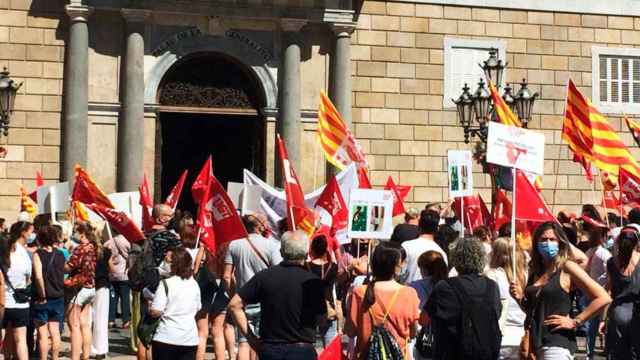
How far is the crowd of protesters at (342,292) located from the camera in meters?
7.69

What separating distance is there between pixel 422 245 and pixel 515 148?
4.27 feet

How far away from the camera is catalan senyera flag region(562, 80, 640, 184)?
1472 centimetres

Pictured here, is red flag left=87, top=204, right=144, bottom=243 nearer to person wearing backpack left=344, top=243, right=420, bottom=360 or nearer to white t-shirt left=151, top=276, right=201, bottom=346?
white t-shirt left=151, top=276, right=201, bottom=346

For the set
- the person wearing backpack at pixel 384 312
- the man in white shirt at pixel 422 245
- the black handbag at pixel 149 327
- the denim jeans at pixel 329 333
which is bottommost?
the denim jeans at pixel 329 333

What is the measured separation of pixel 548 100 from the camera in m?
23.7


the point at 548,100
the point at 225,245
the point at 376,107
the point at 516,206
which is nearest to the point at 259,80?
the point at 376,107

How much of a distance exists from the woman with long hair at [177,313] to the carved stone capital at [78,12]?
11.9 m

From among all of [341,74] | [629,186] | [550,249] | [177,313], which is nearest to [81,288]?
[177,313]

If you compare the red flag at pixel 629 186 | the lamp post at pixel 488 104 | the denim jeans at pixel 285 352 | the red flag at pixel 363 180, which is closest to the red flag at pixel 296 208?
the red flag at pixel 363 180

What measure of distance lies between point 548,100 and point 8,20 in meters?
11.4

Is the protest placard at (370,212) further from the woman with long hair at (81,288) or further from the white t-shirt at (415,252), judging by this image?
the woman with long hair at (81,288)

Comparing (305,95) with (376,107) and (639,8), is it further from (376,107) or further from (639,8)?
(639,8)

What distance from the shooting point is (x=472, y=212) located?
677 inches

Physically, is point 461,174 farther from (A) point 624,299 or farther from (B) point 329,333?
(A) point 624,299
